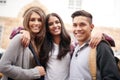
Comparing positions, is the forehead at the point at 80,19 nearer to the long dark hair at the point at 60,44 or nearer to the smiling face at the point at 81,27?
the smiling face at the point at 81,27

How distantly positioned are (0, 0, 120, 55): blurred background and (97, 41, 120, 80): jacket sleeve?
18.7 m

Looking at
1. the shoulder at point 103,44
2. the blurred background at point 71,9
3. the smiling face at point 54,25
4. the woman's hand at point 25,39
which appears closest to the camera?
the shoulder at point 103,44

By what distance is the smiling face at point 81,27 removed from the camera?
12.7 ft

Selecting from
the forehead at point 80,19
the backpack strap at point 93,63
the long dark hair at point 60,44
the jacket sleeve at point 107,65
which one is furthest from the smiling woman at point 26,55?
the jacket sleeve at point 107,65

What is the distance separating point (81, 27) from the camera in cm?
386

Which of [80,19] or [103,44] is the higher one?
[80,19]

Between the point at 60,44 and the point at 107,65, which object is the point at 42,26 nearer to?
the point at 60,44


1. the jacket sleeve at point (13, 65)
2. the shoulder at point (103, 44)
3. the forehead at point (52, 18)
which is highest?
the forehead at point (52, 18)

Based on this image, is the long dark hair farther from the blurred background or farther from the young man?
the blurred background

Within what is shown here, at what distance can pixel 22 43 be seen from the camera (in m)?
3.86

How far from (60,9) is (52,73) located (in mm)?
19352

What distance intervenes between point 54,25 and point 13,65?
39.8 inches

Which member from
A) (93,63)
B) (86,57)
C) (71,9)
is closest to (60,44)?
(86,57)

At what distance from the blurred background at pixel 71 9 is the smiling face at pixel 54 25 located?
58.0ft
